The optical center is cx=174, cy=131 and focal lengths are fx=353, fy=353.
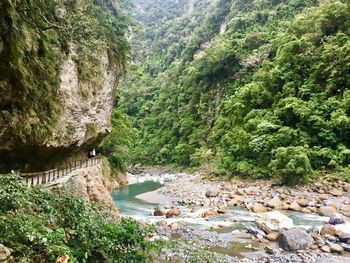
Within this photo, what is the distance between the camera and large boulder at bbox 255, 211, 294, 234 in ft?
48.4

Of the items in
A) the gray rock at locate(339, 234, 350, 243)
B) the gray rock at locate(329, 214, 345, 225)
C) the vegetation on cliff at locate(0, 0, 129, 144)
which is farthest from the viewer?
the gray rock at locate(329, 214, 345, 225)

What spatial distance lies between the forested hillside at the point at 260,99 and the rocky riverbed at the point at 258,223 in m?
2.89

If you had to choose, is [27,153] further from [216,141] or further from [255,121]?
[216,141]

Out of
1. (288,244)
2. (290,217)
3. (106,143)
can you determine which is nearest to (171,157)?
(106,143)

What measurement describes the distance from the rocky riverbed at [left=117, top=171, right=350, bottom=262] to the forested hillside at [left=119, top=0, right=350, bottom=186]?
2.89 meters

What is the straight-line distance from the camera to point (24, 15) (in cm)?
986

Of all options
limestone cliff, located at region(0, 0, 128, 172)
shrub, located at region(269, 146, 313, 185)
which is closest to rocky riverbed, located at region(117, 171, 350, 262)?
shrub, located at region(269, 146, 313, 185)

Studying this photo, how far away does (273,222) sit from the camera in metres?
15.6

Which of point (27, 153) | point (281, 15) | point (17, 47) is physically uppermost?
point (281, 15)

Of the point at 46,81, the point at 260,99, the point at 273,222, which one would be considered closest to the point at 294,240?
the point at 273,222

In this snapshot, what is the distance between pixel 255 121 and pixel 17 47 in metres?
24.3

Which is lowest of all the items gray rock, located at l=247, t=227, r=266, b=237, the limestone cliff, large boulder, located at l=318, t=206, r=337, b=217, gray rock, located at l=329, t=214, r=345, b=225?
gray rock, located at l=247, t=227, r=266, b=237

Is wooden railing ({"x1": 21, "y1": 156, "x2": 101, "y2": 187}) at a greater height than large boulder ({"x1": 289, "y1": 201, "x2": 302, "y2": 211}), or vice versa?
wooden railing ({"x1": 21, "y1": 156, "x2": 101, "y2": 187})

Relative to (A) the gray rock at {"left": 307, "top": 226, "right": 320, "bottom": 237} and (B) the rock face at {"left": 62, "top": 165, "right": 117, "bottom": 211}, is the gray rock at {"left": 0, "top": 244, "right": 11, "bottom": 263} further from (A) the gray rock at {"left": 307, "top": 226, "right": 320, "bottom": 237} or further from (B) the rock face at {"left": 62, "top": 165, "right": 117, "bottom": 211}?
(A) the gray rock at {"left": 307, "top": 226, "right": 320, "bottom": 237}
